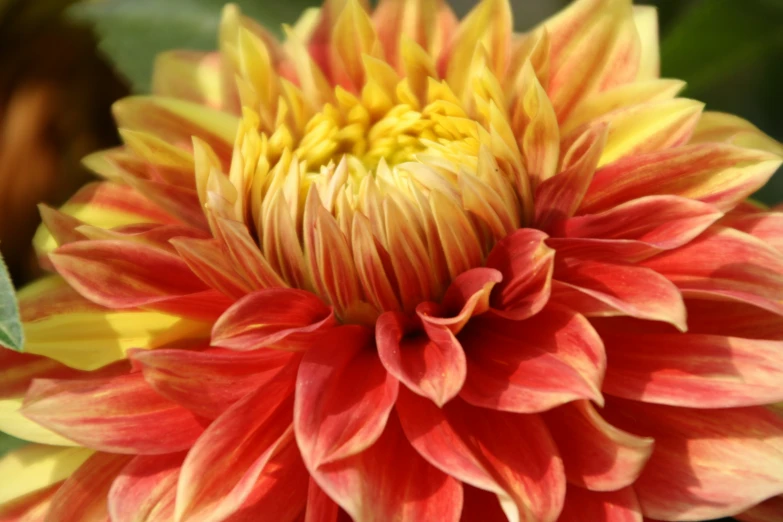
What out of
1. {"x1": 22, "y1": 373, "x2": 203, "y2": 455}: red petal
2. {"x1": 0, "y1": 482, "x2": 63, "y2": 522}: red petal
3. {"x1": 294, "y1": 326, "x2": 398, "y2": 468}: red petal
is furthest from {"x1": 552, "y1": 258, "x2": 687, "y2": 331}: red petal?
{"x1": 0, "y1": 482, "x2": 63, "y2": 522}: red petal

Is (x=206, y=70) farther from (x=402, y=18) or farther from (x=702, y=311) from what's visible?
(x=702, y=311)

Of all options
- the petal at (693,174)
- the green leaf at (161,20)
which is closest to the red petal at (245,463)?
the petal at (693,174)

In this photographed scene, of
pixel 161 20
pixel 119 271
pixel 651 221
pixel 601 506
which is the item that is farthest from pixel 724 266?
pixel 161 20

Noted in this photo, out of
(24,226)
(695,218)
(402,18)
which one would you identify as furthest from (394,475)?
(24,226)

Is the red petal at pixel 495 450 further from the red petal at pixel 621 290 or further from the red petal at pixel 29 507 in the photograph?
the red petal at pixel 29 507

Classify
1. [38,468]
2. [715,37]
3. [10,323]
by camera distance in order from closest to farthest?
1. [10,323]
2. [38,468]
3. [715,37]

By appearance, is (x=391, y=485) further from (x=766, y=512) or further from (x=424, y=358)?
(x=766, y=512)
